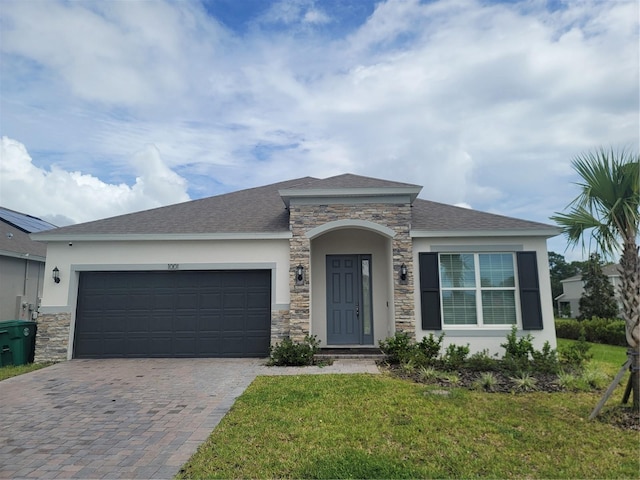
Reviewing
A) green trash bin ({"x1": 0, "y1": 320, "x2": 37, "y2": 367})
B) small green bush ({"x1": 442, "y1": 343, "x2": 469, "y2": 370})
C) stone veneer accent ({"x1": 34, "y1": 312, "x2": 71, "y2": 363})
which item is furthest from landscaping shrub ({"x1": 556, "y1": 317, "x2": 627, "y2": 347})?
green trash bin ({"x1": 0, "y1": 320, "x2": 37, "y2": 367})

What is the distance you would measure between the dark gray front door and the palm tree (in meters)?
5.64

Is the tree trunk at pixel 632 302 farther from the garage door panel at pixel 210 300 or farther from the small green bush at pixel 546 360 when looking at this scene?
the garage door panel at pixel 210 300

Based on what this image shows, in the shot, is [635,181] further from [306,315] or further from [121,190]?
[121,190]

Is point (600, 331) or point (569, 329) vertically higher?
point (600, 331)

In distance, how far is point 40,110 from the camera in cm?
1080

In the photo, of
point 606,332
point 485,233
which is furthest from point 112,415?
point 606,332

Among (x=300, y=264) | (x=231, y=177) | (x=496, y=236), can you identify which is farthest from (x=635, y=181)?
(x=231, y=177)

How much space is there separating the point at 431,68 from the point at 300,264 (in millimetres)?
6930

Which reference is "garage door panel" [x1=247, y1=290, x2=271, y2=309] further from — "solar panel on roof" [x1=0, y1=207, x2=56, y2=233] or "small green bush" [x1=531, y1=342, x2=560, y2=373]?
"solar panel on roof" [x1=0, y1=207, x2=56, y2=233]

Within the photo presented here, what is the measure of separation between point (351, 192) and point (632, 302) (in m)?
6.02

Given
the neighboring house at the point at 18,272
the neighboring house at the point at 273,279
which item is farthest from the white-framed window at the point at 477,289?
the neighboring house at the point at 18,272

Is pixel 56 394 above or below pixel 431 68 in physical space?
below

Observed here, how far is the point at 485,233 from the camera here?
30.2 ft

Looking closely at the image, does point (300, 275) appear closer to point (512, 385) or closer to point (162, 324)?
point (162, 324)
